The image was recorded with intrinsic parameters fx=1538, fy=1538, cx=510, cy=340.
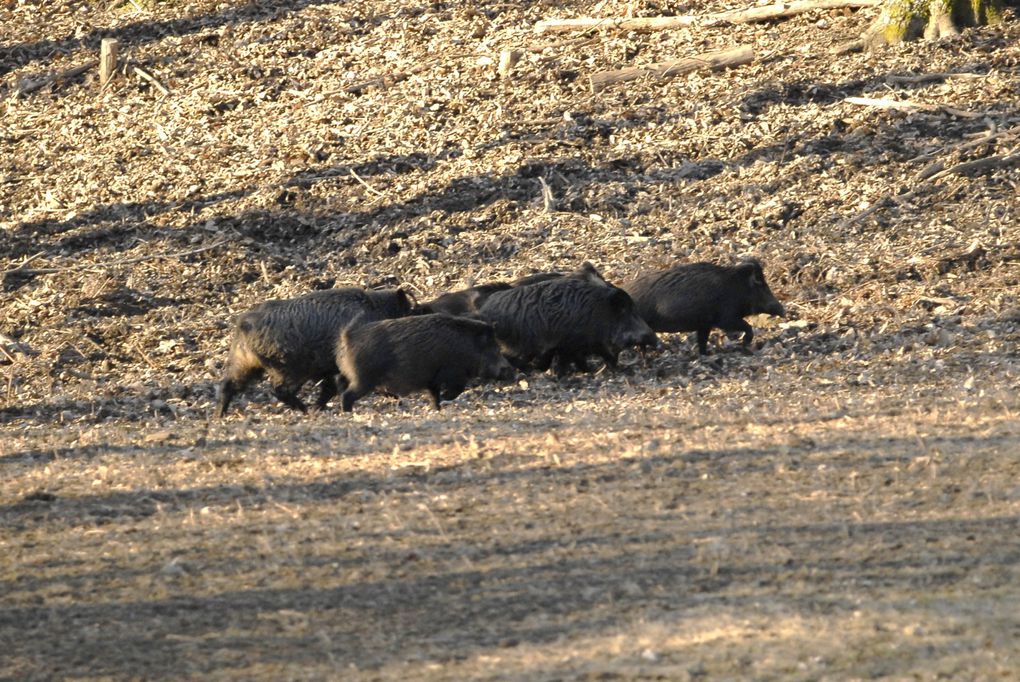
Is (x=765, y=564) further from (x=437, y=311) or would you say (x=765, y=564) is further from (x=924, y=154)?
(x=924, y=154)

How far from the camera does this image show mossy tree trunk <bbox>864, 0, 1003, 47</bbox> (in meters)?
16.8

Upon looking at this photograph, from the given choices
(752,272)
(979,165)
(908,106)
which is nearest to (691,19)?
(908,106)

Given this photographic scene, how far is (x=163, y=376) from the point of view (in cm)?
1265

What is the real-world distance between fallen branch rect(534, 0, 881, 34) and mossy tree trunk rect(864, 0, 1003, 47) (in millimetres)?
751

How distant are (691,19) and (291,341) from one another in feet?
29.3

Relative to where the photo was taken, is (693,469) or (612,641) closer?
(612,641)

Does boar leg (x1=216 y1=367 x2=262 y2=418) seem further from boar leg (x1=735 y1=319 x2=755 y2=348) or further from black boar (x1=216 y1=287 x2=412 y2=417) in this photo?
boar leg (x1=735 y1=319 x2=755 y2=348)

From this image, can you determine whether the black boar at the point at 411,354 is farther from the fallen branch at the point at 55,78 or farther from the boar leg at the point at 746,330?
the fallen branch at the point at 55,78

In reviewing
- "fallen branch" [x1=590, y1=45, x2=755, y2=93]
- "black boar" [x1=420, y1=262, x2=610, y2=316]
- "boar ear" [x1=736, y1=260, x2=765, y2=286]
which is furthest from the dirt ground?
"black boar" [x1=420, y1=262, x2=610, y2=316]

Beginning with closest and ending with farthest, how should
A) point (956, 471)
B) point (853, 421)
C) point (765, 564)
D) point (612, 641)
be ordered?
1. point (612, 641)
2. point (765, 564)
3. point (956, 471)
4. point (853, 421)

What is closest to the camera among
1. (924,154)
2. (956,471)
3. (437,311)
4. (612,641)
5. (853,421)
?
(612,641)

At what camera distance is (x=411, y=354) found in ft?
35.5

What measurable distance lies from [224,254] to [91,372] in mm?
2721

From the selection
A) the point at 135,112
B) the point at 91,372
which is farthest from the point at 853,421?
the point at 135,112
